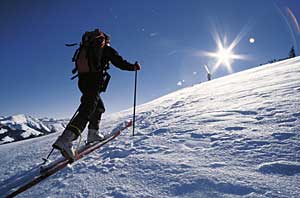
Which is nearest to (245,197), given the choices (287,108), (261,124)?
(261,124)

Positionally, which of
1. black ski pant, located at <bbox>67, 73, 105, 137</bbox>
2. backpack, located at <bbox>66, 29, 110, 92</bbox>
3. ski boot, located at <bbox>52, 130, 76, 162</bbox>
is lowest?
ski boot, located at <bbox>52, 130, 76, 162</bbox>

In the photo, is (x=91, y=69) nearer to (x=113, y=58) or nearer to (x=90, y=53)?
(x=90, y=53)

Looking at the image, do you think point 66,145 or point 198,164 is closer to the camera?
point 198,164

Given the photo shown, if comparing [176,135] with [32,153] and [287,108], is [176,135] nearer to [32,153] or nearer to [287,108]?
[287,108]

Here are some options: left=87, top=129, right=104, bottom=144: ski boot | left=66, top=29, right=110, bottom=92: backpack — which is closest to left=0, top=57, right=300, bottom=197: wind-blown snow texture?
left=87, top=129, right=104, bottom=144: ski boot

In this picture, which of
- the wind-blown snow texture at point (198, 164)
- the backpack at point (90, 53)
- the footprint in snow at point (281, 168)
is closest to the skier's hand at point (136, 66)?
the backpack at point (90, 53)

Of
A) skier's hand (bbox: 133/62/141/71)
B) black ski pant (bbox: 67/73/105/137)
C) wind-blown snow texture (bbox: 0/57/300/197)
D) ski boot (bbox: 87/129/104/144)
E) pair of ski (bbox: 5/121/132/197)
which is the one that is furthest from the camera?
skier's hand (bbox: 133/62/141/71)

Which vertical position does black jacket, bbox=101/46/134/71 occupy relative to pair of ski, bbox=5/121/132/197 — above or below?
above

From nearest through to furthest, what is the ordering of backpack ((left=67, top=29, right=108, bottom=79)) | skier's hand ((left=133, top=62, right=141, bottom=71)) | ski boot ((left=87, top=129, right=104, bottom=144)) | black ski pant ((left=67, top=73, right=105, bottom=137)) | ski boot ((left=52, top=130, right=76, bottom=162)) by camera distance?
ski boot ((left=52, top=130, right=76, bottom=162))
black ski pant ((left=67, top=73, right=105, bottom=137))
backpack ((left=67, top=29, right=108, bottom=79))
ski boot ((left=87, top=129, right=104, bottom=144))
skier's hand ((left=133, top=62, right=141, bottom=71))

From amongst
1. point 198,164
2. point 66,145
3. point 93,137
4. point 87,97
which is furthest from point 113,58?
point 198,164

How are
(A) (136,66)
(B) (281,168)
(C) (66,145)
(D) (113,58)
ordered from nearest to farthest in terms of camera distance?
(B) (281,168)
(C) (66,145)
(D) (113,58)
(A) (136,66)

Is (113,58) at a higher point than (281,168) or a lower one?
higher

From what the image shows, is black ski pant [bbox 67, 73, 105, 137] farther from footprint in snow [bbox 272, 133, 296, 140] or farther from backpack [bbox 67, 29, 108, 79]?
footprint in snow [bbox 272, 133, 296, 140]

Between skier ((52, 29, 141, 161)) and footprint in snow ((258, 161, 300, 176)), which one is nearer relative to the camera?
footprint in snow ((258, 161, 300, 176))
